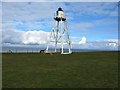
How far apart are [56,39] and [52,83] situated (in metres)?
46.3

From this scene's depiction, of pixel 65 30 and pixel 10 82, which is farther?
pixel 65 30

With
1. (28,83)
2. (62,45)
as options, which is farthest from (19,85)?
(62,45)

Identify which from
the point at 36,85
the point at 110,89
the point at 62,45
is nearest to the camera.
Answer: the point at 110,89

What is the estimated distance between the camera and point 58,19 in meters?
57.5

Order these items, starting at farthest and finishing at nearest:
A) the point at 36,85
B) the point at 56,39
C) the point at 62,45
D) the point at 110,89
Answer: the point at 56,39, the point at 62,45, the point at 36,85, the point at 110,89

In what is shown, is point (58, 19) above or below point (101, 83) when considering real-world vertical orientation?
above

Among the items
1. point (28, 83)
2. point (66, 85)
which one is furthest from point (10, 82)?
point (66, 85)

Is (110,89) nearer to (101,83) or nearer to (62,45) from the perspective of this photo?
(101,83)

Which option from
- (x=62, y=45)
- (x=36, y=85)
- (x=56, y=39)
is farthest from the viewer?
(x=56, y=39)

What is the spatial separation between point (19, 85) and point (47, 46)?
47.4m

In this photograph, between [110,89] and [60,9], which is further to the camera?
[60,9]

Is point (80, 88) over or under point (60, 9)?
under

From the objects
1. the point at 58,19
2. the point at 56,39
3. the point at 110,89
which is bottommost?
the point at 110,89

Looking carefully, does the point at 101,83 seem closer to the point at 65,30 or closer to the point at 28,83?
the point at 28,83
